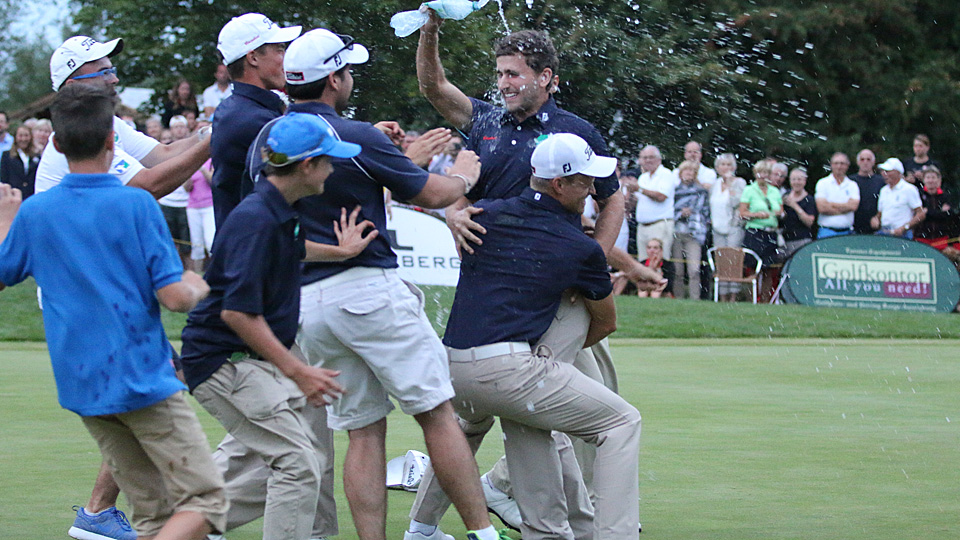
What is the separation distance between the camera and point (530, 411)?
504cm

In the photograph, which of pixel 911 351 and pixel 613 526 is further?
pixel 911 351

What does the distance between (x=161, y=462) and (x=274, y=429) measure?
53cm

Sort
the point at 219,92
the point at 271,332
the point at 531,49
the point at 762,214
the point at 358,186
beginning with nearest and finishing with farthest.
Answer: the point at 271,332
the point at 358,186
the point at 531,49
the point at 762,214
the point at 219,92

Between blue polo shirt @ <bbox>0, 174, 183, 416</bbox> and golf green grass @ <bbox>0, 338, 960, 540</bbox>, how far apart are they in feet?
5.31

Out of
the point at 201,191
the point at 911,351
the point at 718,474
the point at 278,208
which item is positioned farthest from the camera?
the point at 201,191

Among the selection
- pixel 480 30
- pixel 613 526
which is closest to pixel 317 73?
pixel 613 526

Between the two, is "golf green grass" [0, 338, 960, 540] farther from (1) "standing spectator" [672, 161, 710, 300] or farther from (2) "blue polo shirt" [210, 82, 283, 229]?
(1) "standing spectator" [672, 161, 710, 300]

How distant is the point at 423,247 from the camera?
54.1 feet

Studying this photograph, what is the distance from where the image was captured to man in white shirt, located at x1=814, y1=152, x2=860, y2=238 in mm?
17531

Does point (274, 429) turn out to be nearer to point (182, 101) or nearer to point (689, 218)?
point (689, 218)

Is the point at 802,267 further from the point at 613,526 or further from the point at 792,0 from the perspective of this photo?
the point at 613,526

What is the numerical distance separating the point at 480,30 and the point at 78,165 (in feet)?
44.7

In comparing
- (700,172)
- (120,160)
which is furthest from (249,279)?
(700,172)

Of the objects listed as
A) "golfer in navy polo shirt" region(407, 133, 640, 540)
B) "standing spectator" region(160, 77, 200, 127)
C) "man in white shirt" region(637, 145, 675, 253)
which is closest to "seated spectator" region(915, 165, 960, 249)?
"man in white shirt" region(637, 145, 675, 253)
